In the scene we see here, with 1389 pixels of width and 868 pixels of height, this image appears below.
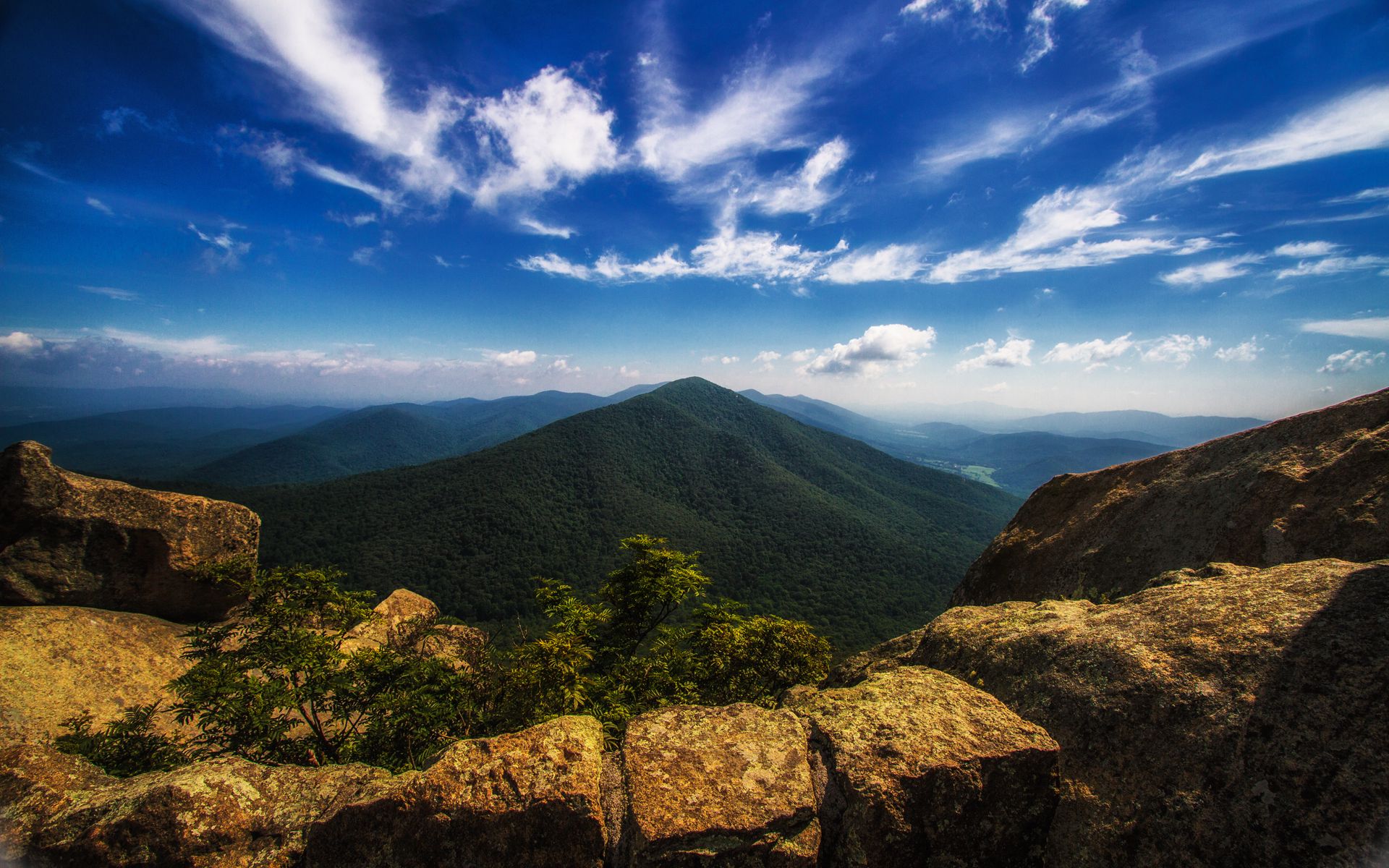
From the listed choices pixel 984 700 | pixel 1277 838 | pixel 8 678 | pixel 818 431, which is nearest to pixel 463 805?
pixel 984 700

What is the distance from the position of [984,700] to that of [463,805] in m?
5.27

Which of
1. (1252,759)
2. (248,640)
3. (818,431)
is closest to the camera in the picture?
(1252,759)

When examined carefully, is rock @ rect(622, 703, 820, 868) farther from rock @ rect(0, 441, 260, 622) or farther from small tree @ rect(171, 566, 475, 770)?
rock @ rect(0, 441, 260, 622)

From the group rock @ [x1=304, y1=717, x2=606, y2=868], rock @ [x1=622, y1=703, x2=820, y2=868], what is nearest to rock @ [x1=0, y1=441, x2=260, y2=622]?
rock @ [x1=304, y1=717, x2=606, y2=868]

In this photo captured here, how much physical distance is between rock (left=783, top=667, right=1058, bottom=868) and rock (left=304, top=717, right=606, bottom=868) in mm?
2244

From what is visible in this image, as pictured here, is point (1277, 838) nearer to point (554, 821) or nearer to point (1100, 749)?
point (1100, 749)

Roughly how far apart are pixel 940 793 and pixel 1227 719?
2.37 meters

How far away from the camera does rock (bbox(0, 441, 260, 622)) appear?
9820 millimetres

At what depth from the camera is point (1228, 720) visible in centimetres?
374

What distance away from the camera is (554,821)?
4.10 m

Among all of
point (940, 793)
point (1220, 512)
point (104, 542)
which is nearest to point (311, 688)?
point (940, 793)

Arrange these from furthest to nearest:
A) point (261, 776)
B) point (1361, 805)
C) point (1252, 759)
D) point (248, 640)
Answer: point (248, 640) < point (261, 776) < point (1252, 759) < point (1361, 805)

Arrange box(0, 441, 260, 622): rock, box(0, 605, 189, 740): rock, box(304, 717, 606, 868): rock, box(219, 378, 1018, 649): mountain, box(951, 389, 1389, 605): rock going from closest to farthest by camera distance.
A: box(304, 717, 606, 868): rock
box(951, 389, 1389, 605): rock
box(0, 605, 189, 740): rock
box(0, 441, 260, 622): rock
box(219, 378, 1018, 649): mountain

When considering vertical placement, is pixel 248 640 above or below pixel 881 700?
below
